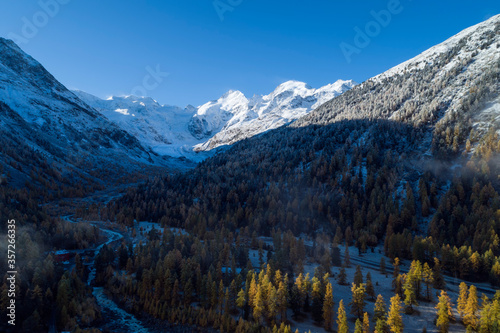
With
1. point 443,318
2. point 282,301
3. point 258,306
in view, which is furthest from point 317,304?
point 443,318

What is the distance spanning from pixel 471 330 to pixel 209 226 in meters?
86.3

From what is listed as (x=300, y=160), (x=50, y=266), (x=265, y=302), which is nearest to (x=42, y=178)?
(x=50, y=266)

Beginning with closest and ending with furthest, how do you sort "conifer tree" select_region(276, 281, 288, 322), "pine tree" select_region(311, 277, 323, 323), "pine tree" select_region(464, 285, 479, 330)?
"pine tree" select_region(464, 285, 479, 330) < "conifer tree" select_region(276, 281, 288, 322) < "pine tree" select_region(311, 277, 323, 323)

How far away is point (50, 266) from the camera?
58625 mm

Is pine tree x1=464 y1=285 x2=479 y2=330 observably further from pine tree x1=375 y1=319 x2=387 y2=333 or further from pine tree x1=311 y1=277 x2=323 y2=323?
pine tree x1=311 y1=277 x2=323 y2=323

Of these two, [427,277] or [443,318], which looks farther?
[427,277]

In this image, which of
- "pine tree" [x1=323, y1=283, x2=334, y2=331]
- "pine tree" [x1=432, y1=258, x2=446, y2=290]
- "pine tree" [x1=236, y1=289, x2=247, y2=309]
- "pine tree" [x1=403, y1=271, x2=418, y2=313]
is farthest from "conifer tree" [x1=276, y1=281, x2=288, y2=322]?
"pine tree" [x1=432, y1=258, x2=446, y2=290]

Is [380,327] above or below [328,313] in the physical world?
above

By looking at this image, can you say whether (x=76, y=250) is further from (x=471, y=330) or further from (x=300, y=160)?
(x=300, y=160)

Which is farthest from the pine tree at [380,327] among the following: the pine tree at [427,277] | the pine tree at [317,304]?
the pine tree at [427,277]

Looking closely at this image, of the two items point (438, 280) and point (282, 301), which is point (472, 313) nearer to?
point (438, 280)

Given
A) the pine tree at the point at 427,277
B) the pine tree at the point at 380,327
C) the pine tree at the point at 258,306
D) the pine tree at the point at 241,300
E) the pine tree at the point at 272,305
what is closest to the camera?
the pine tree at the point at 380,327

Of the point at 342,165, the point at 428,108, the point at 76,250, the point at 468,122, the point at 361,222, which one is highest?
the point at 428,108

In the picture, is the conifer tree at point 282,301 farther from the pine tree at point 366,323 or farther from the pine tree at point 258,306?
the pine tree at point 366,323
